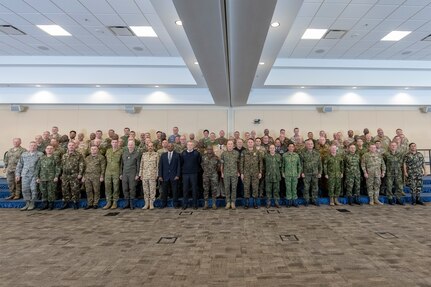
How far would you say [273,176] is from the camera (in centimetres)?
625

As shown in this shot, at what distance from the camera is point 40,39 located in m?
6.60

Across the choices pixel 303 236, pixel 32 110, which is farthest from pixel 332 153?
pixel 32 110

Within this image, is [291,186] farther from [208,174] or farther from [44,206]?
[44,206]

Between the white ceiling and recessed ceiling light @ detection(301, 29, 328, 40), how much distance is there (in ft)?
0.64

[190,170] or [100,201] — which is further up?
[190,170]

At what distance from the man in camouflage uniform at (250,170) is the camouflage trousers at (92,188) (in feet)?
11.8

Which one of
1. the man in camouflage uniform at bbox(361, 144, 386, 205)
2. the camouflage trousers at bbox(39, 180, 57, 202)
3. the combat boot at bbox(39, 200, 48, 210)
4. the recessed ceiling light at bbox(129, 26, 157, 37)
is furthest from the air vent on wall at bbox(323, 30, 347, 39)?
the combat boot at bbox(39, 200, 48, 210)

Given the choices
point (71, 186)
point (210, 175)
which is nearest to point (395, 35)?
point (210, 175)

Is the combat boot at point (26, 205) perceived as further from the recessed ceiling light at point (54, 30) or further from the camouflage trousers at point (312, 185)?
the camouflage trousers at point (312, 185)

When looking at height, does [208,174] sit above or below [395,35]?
below

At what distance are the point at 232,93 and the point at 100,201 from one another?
16.4 ft

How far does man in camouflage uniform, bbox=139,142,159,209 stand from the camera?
6.18 metres

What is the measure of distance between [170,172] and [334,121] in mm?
7729

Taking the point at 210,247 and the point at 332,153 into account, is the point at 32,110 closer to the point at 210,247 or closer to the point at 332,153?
the point at 210,247
